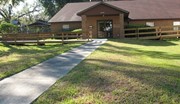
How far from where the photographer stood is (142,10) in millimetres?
37375

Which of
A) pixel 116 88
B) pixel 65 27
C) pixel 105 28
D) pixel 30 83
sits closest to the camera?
pixel 116 88

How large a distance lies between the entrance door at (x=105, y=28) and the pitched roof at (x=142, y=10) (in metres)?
3.70

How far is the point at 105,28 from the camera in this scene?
3306 centimetres

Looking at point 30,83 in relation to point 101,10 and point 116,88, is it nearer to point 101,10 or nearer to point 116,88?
point 116,88

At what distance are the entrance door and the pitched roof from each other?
12.1ft

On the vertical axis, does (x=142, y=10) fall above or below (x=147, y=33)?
above

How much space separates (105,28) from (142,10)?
22.9ft

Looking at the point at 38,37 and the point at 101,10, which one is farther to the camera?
the point at 101,10

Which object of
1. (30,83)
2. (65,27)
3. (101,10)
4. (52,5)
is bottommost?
(30,83)

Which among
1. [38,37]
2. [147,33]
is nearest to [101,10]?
[147,33]

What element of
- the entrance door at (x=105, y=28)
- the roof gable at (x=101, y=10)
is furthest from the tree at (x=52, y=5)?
the roof gable at (x=101, y=10)

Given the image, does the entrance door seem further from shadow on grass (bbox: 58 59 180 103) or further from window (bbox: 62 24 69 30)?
shadow on grass (bbox: 58 59 180 103)

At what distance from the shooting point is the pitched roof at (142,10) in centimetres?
3565

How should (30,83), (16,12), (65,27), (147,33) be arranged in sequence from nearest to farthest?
(30,83), (147,33), (65,27), (16,12)
